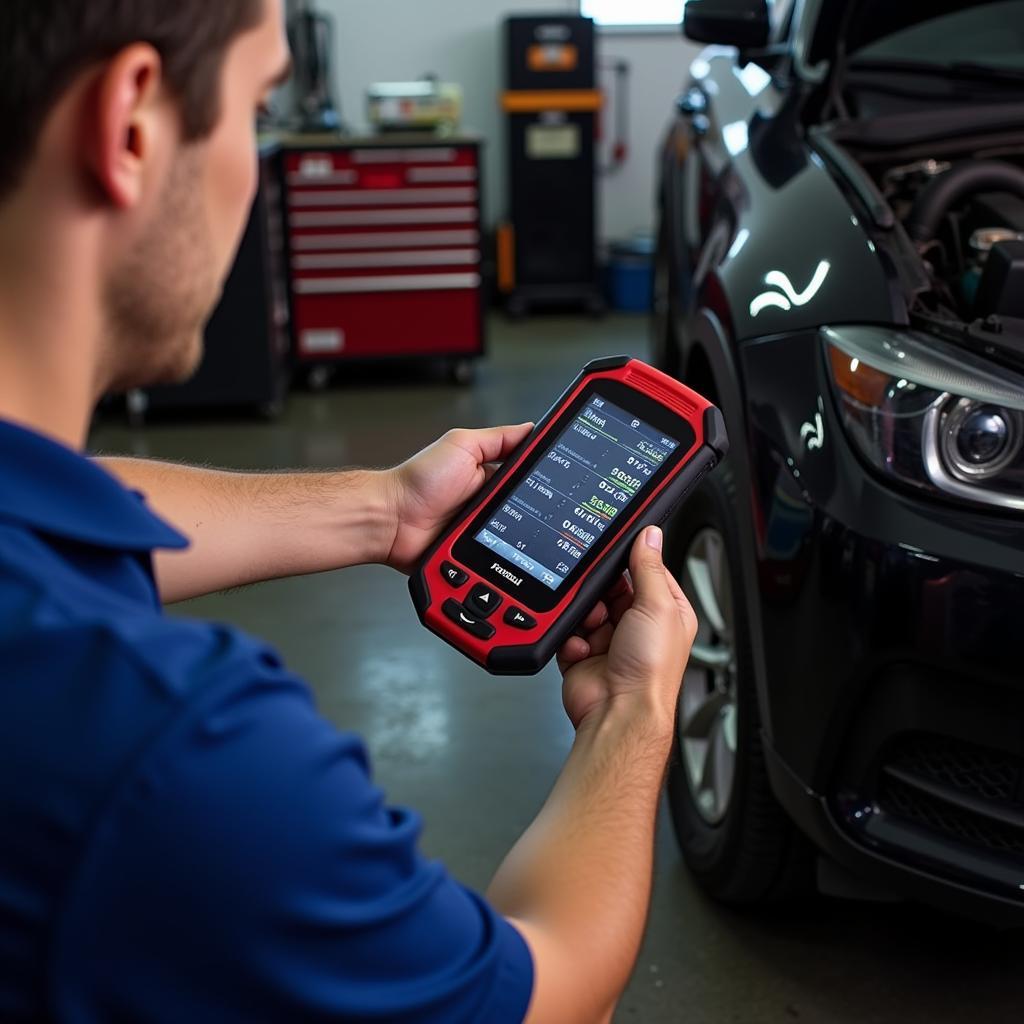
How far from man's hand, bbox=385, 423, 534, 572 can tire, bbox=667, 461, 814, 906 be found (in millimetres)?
512

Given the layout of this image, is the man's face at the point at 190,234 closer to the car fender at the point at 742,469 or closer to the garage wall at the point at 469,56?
the car fender at the point at 742,469

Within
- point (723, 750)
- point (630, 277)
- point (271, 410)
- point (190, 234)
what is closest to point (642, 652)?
point (190, 234)

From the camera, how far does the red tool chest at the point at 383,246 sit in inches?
190

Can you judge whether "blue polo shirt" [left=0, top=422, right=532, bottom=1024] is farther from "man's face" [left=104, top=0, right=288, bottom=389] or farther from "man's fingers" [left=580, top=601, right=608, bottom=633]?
"man's fingers" [left=580, top=601, right=608, bottom=633]

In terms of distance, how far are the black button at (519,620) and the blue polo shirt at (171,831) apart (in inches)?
18.8

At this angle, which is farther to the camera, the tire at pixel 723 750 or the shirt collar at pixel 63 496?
the tire at pixel 723 750

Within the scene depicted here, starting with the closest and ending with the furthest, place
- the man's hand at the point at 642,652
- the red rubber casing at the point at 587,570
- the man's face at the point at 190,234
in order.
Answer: the man's face at the point at 190,234
the man's hand at the point at 642,652
the red rubber casing at the point at 587,570

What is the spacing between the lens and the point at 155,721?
52 cm

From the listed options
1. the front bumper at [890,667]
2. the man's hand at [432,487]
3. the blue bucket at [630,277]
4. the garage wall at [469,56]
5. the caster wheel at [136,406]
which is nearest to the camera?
the man's hand at [432,487]

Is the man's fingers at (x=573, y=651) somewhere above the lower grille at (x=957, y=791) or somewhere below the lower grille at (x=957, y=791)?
above

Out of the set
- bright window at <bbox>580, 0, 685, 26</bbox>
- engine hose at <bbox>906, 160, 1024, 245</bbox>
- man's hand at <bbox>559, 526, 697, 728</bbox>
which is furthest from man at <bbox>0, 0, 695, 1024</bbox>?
bright window at <bbox>580, 0, 685, 26</bbox>

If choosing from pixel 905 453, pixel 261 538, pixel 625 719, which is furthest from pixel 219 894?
pixel 905 453

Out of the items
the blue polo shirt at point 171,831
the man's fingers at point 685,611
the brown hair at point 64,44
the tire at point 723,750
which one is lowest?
the tire at point 723,750

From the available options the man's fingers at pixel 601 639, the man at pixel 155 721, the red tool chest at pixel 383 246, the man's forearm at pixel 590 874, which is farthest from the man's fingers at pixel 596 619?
the red tool chest at pixel 383 246
